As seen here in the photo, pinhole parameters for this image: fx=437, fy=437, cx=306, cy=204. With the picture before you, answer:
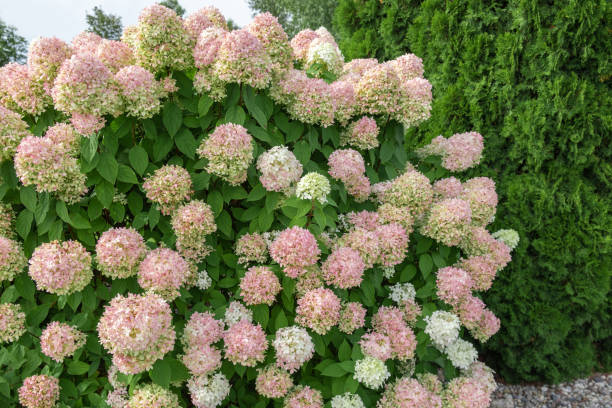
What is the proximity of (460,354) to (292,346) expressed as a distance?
4.31ft

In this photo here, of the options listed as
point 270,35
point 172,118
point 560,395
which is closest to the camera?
point 172,118

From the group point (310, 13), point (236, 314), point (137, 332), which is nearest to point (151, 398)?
point (137, 332)

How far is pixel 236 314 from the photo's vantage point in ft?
7.75

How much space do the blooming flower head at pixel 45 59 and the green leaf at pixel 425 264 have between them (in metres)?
2.42

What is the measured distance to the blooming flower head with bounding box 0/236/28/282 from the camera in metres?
2.28

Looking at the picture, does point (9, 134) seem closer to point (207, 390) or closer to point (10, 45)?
point (207, 390)

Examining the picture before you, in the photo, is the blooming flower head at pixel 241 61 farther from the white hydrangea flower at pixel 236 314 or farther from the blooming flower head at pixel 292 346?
the blooming flower head at pixel 292 346

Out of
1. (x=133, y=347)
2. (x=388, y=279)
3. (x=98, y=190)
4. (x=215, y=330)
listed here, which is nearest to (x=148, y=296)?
(x=133, y=347)

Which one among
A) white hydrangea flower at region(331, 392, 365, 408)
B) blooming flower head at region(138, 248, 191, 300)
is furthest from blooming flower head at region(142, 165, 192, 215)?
white hydrangea flower at region(331, 392, 365, 408)

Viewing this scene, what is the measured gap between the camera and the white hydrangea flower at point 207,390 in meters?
2.19

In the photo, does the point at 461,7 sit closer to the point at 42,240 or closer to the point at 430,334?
the point at 430,334

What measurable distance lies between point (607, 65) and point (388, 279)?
2.88 metres

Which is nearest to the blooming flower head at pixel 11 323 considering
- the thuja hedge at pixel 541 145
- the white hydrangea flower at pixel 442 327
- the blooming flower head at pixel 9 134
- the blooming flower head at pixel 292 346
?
the blooming flower head at pixel 9 134

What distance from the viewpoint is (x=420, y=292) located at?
109 inches
